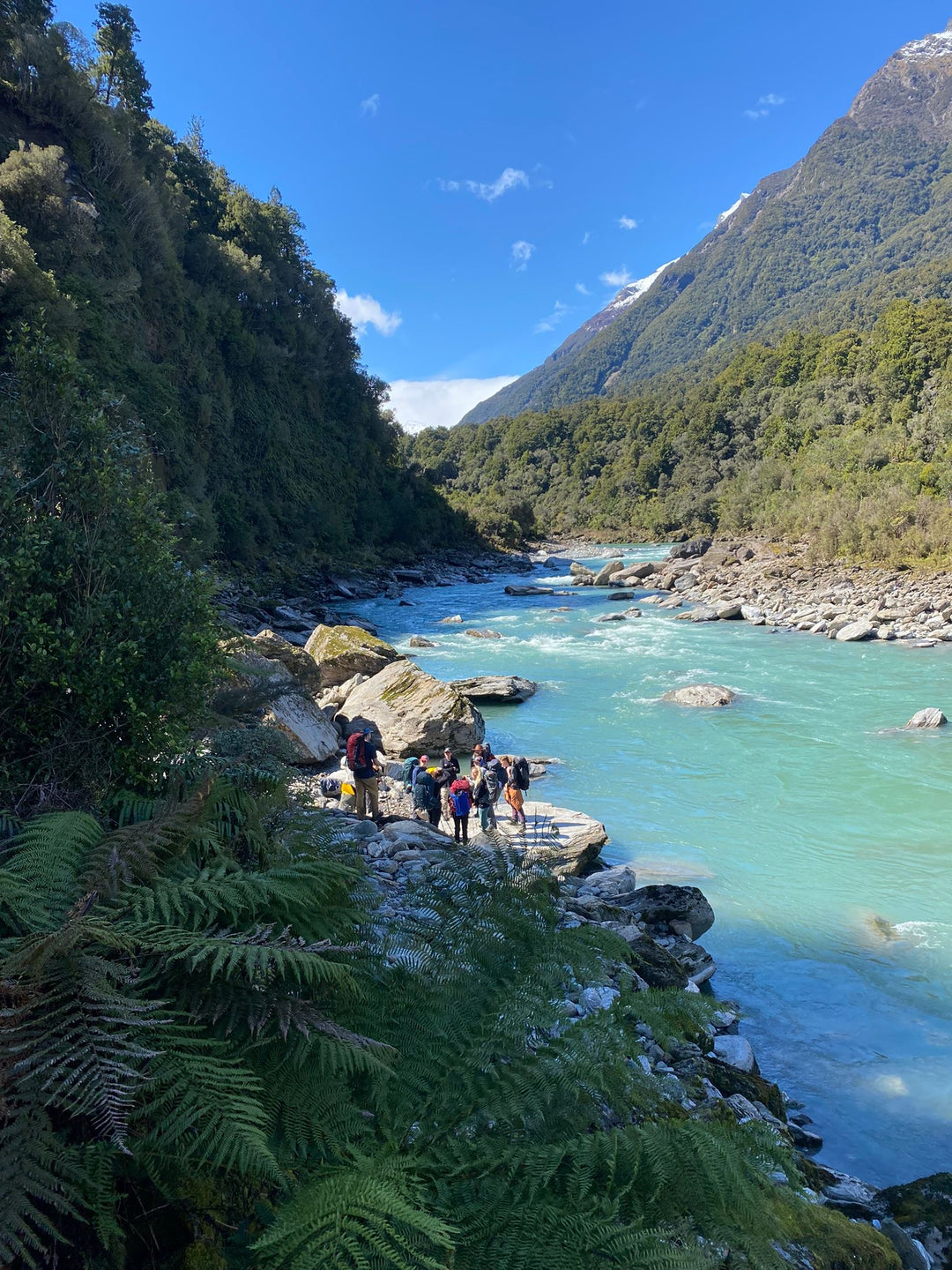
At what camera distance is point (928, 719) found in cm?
1477

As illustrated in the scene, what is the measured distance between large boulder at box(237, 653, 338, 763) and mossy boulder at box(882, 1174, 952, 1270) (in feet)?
27.6

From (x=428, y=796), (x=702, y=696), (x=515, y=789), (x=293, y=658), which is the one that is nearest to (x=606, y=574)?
(x=702, y=696)

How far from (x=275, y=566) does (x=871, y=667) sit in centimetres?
2873

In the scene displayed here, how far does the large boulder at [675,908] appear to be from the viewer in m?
7.55

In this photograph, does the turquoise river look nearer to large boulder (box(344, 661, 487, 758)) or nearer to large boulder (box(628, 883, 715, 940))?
large boulder (box(628, 883, 715, 940))

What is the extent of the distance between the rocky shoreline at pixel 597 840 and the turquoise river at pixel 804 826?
2.05 ft

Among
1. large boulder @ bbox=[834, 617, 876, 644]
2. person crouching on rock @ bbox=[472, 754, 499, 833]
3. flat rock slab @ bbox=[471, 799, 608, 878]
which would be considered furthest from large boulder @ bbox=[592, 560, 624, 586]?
person crouching on rock @ bbox=[472, 754, 499, 833]

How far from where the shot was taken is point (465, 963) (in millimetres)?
2496

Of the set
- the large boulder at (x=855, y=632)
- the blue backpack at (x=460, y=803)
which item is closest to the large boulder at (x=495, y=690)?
the blue backpack at (x=460, y=803)

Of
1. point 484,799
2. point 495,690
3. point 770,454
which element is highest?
point 770,454

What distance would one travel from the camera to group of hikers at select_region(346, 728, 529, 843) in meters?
9.16

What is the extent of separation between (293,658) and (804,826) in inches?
405

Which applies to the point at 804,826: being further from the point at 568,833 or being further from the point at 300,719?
the point at 300,719

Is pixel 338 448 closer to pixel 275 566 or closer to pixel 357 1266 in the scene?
pixel 275 566
